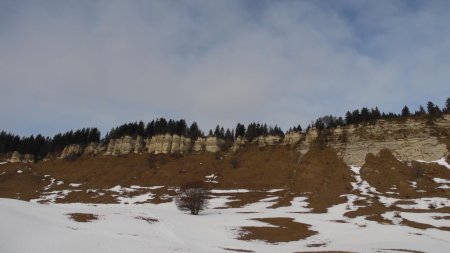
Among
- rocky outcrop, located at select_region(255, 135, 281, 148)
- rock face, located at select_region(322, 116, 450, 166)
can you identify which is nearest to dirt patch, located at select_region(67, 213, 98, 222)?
rock face, located at select_region(322, 116, 450, 166)

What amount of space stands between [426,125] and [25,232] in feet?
352

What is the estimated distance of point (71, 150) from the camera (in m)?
160

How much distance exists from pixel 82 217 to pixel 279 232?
2557 centimetres

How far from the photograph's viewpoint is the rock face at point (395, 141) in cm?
10550

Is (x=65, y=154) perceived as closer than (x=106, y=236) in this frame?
No

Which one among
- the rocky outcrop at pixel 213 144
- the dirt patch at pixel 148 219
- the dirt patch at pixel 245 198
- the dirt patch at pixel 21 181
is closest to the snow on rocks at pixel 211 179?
the dirt patch at pixel 245 198

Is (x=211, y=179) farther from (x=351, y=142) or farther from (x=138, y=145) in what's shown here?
(x=138, y=145)

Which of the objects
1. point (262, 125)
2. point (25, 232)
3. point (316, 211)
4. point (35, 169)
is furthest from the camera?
point (262, 125)

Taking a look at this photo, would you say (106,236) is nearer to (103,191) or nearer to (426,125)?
(103,191)

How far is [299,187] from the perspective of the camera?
97688mm

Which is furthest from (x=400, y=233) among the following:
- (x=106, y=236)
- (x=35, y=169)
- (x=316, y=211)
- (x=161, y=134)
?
(x=35, y=169)

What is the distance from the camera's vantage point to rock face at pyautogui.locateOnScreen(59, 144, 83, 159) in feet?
519

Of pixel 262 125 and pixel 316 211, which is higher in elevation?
pixel 262 125

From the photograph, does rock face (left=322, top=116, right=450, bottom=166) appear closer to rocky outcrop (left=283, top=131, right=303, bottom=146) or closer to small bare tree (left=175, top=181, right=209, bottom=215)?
rocky outcrop (left=283, top=131, right=303, bottom=146)
